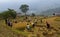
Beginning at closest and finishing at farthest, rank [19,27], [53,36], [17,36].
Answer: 1. [17,36]
2. [53,36]
3. [19,27]

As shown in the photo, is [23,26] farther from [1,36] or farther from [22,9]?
[22,9]

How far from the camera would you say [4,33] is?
1409 cm

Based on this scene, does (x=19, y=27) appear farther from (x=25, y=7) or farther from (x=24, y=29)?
(x=25, y=7)

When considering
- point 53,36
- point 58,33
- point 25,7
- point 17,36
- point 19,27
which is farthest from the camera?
point 25,7

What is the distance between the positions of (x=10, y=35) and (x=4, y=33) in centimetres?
49

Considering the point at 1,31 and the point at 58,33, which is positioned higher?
the point at 1,31

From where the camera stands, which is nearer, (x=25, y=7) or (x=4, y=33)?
(x=4, y=33)

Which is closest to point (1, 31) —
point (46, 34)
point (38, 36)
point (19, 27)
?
point (38, 36)

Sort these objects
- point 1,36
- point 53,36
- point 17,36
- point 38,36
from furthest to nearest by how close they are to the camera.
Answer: point 53,36 → point 38,36 → point 17,36 → point 1,36

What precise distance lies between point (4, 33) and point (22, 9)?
69.0 meters

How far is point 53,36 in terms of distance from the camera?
18406mm

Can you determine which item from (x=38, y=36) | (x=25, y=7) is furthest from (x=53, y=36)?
(x=25, y=7)

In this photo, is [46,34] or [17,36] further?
[46,34]

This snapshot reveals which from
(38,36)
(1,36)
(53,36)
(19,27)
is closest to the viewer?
(1,36)
